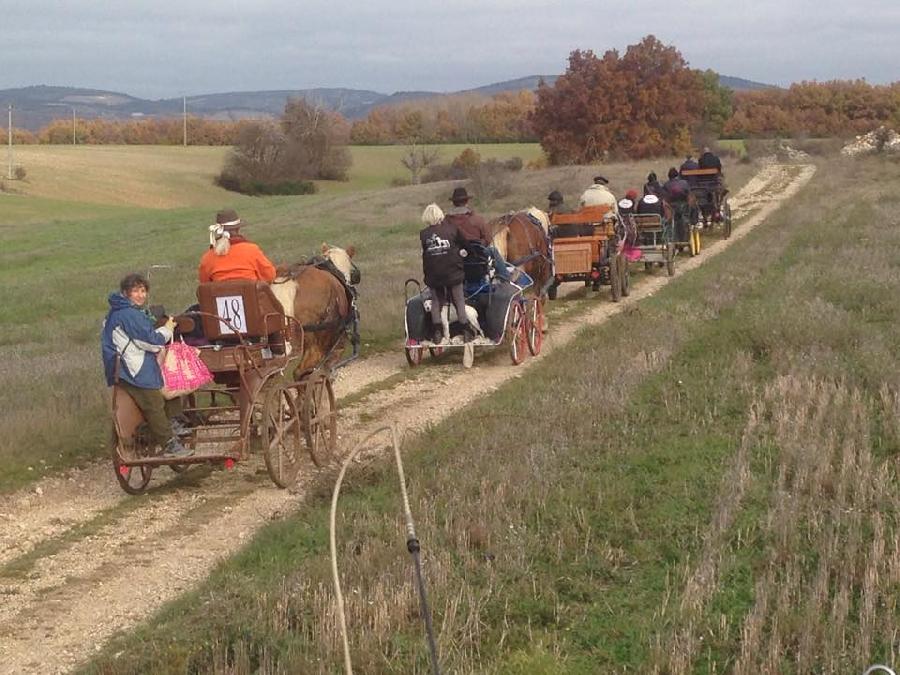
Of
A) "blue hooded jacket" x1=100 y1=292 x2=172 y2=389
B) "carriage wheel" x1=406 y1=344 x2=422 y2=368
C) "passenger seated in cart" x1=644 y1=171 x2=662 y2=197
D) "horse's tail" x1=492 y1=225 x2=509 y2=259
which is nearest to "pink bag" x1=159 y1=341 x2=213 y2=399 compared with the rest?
"blue hooded jacket" x1=100 y1=292 x2=172 y2=389

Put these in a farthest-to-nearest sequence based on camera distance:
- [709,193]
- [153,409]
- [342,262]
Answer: [709,193], [342,262], [153,409]

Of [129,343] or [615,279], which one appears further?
[615,279]

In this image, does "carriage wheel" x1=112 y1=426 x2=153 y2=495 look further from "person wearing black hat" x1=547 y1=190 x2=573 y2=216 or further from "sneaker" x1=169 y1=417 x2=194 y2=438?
"person wearing black hat" x1=547 y1=190 x2=573 y2=216

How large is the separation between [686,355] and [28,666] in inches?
321

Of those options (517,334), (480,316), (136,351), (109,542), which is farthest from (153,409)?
(517,334)

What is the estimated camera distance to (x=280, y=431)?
878 centimetres

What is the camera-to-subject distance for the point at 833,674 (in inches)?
193

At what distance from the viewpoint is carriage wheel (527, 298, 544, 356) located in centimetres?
1408

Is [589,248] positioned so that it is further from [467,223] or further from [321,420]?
[321,420]

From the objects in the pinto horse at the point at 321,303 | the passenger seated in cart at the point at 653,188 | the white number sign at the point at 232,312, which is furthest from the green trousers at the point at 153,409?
the passenger seated in cart at the point at 653,188

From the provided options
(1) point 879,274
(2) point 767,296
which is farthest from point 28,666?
(1) point 879,274

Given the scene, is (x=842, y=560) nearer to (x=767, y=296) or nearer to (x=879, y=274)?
(x=767, y=296)

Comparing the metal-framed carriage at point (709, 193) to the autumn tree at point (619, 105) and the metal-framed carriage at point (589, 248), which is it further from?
the autumn tree at point (619, 105)

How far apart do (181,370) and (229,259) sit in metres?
1.16
